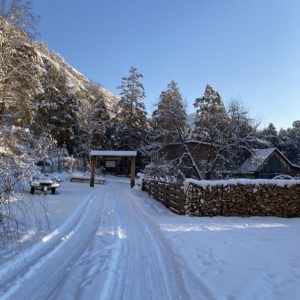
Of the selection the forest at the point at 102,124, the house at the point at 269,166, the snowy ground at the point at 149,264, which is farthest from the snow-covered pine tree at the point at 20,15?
the house at the point at 269,166

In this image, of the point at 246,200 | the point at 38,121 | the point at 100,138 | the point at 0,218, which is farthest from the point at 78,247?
the point at 100,138

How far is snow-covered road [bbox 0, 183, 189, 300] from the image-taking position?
380 cm

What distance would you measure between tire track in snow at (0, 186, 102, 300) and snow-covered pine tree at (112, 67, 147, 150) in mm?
37639

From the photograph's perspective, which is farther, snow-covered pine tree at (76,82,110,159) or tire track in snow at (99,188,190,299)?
snow-covered pine tree at (76,82,110,159)

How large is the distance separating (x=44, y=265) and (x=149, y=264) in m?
1.72

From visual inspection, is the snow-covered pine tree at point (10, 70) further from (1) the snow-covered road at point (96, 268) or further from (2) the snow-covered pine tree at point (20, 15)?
(1) the snow-covered road at point (96, 268)

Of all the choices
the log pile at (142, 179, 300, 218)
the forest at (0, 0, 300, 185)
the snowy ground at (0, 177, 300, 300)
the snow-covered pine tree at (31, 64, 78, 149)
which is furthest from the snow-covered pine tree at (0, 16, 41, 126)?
the snow-covered pine tree at (31, 64, 78, 149)

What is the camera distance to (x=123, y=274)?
4.50 m

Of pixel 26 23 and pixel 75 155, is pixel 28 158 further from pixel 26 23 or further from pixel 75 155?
pixel 75 155

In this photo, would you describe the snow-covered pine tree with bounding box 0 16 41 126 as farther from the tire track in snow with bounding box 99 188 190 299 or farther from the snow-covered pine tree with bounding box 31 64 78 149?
the snow-covered pine tree with bounding box 31 64 78 149

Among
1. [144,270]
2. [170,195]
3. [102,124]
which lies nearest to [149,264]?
[144,270]

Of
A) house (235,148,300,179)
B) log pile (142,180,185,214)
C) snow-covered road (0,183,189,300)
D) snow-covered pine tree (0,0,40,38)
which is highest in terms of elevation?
snow-covered pine tree (0,0,40,38)

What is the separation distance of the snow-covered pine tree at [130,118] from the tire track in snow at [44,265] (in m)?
37.6

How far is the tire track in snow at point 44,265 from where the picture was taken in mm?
3719
